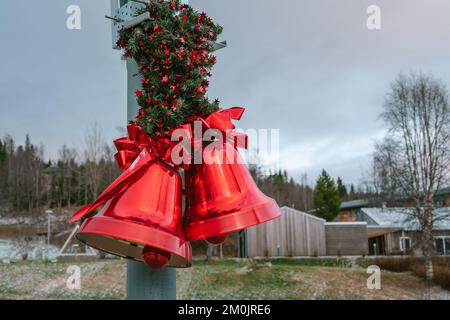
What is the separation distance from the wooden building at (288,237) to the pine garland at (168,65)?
86.8ft

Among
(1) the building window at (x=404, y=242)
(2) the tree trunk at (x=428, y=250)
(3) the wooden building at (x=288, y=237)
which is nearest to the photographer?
(2) the tree trunk at (x=428, y=250)

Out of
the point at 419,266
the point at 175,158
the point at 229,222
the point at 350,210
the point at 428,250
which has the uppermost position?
the point at 350,210

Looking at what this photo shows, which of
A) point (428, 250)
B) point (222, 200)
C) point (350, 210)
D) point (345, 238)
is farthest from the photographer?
point (350, 210)

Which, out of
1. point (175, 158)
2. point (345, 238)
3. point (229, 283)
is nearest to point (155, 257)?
point (175, 158)

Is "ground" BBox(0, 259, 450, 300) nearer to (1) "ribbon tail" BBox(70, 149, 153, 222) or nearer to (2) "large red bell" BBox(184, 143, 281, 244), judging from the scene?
(2) "large red bell" BBox(184, 143, 281, 244)

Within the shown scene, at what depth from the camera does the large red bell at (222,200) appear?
1.82m

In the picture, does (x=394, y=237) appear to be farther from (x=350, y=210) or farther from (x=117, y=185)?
(x=117, y=185)

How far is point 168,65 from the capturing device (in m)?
1.96

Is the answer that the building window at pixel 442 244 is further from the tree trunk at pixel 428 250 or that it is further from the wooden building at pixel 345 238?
the tree trunk at pixel 428 250

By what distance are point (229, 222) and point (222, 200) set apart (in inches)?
5.2

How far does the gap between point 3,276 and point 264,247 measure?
1527cm

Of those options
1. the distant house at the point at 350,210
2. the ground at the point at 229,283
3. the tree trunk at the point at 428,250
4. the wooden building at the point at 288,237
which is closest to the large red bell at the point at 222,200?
the ground at the point at 229,283

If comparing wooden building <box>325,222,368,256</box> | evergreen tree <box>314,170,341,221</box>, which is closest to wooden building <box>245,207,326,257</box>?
wooden building <box>325,222,368,256</box>
